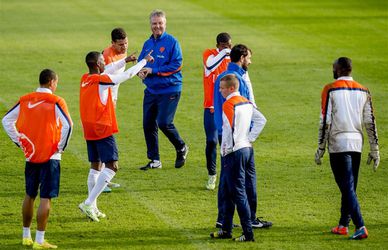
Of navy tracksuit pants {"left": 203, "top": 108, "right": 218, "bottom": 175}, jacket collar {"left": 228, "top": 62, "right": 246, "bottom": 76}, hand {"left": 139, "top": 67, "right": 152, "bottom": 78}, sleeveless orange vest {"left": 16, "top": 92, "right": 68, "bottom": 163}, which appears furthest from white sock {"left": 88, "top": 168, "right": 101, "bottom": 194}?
jacket collar {"left": 228, "top": 62, "right": 246, "bottom": 76}

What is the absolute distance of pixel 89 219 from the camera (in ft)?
39.2

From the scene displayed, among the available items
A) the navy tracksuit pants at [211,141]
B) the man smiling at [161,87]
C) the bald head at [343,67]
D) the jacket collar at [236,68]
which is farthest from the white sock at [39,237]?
the man smiling at [161,87]

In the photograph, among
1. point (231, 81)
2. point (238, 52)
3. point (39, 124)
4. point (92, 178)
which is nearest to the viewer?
point (39, 124)

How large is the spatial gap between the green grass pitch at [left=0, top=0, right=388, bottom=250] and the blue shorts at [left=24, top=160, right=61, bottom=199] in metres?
0.67

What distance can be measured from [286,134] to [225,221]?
5807 millimetres

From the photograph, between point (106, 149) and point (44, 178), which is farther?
point (106, 149)

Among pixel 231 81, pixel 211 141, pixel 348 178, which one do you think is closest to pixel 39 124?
pixel 231 81

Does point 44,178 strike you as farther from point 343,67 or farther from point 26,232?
point 343,67

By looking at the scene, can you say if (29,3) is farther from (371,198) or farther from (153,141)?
(371,198)

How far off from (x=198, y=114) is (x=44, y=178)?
7.66 meters

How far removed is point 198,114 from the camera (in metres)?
18.1

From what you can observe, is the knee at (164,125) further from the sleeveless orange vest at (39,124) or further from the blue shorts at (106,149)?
the sleeveless orange vest at (39,124)

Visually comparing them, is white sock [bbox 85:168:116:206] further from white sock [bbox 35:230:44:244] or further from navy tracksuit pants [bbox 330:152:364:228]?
navy tracksuit pants [bbox 330:152:364:228]

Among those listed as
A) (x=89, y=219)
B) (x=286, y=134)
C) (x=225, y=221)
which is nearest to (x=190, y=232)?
(x=225, y=221)
